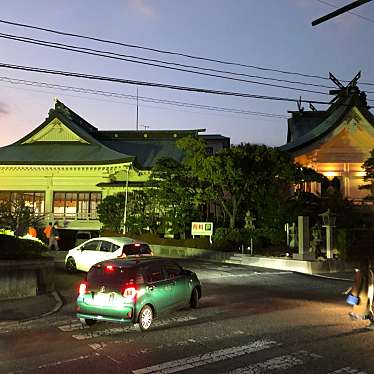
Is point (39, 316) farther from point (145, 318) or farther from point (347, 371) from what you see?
point (347, 371)

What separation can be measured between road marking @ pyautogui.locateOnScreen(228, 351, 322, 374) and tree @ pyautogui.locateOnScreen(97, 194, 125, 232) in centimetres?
2614

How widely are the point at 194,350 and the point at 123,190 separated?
93.7 ft

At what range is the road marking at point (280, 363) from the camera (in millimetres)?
6234

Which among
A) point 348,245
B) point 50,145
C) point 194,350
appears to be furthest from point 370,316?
point 50,145

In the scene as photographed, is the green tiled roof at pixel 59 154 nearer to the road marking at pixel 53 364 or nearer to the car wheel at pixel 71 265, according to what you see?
the car wheel at pixel 71 265

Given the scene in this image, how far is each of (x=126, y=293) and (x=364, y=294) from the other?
195 inches

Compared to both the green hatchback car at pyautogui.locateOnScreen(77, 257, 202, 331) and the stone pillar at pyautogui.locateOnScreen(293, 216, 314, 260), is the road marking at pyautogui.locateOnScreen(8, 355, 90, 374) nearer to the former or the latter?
the green hatchback car at pyautogui.locateOnScreen(77, 257, 202, 331)

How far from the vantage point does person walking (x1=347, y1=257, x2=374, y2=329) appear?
909 centimetres

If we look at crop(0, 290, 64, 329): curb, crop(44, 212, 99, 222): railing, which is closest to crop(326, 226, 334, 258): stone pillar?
crop(0, 290, 64, 329): curb

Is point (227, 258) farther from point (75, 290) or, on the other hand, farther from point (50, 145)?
point (50, 145)

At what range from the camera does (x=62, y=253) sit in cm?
2450

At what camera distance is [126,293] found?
8.53 m

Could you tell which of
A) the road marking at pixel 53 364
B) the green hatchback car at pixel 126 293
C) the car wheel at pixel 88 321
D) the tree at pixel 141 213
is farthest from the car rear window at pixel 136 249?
the tree at pixel 141 213

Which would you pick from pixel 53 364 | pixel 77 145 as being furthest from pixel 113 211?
pixel 53 364
